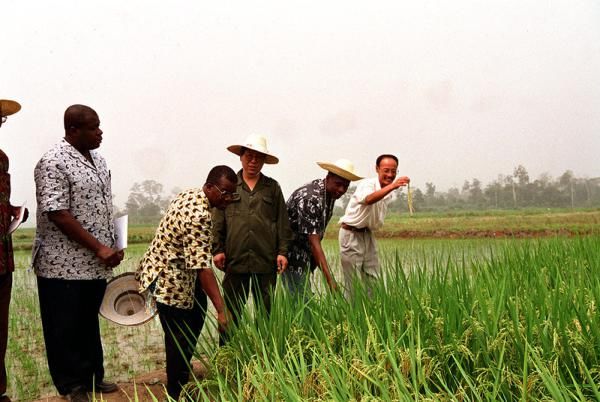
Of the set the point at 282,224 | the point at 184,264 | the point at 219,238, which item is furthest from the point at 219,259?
the point at 184,264

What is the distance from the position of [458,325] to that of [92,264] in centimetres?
195

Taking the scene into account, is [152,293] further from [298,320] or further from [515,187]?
[515,187]

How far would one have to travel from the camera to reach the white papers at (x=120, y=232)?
3.31m

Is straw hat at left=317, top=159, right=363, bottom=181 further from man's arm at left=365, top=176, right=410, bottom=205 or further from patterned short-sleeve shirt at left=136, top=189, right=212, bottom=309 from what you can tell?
patterned short-sleeve shirt at left=136, top=189, right=212, bottom=309

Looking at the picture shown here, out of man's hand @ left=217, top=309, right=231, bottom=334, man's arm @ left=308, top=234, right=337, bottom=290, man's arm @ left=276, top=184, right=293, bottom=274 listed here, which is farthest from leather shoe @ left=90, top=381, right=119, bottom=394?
man's arm @ left=308, top=234, right=337, bottom=290

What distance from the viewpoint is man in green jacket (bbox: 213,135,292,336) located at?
350 cm

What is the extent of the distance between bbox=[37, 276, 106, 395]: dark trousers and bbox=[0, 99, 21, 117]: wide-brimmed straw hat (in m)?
0.90

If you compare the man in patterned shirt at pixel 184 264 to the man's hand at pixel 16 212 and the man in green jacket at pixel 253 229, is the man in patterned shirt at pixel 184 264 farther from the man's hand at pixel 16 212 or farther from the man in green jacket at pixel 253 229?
the man's hand at pixel 16 212

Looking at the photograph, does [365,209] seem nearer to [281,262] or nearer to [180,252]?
[281,262]

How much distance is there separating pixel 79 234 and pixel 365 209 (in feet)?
6.31

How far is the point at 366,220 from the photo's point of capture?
4156mm

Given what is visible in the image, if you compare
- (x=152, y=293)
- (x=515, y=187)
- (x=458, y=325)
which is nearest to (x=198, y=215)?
(x=152, y=293)

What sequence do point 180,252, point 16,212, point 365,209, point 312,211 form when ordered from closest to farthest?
point 180,252, point 16,212, point 312,211, point 365,209

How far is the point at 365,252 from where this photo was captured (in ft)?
14.1
